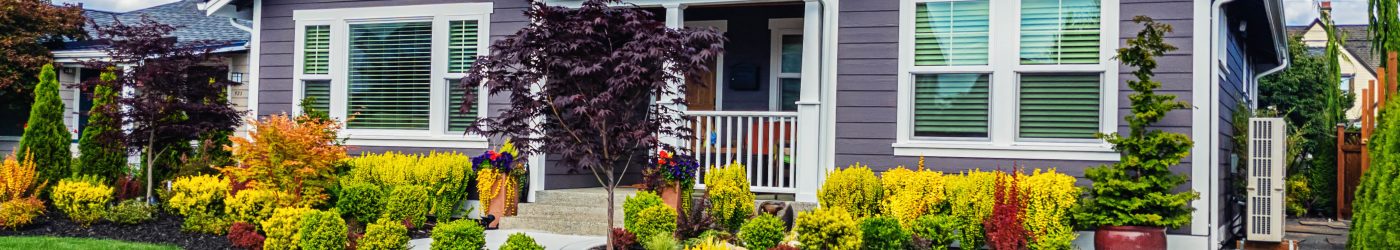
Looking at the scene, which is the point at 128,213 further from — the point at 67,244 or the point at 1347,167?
the point at 1347,167

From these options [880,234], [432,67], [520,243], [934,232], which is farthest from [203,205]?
[934,232]

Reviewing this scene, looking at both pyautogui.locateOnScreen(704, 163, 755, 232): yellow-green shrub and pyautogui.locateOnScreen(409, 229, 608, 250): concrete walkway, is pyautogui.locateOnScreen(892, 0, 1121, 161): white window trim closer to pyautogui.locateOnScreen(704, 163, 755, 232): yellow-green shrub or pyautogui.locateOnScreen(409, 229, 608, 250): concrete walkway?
pyautogui.locateOnScreen(704, 163, 755, 232): yellow-green shrub

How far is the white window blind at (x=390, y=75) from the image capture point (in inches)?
371

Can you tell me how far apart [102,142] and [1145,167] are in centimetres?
853

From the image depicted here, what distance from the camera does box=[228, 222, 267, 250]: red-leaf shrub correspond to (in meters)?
7.27

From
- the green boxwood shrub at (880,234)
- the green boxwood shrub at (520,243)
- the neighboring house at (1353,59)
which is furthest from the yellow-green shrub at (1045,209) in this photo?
the neighboring house at (1353,59)

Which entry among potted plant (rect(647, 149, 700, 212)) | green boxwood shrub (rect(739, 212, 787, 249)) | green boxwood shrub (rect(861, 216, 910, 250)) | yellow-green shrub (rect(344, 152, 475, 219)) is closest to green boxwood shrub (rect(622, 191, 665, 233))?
potted plant (rect(647, 149, 700, 212))

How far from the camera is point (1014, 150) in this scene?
7551mm

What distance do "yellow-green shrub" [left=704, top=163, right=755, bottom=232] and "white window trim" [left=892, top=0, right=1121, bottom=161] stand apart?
119 cm

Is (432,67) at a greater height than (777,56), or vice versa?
(777,56)

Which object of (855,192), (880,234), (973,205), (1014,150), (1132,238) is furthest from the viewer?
(1014,150)

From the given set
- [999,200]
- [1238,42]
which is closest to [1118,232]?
[999,200]

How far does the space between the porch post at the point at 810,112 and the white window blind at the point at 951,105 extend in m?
0.77

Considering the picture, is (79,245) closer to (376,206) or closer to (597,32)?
(376,206)
